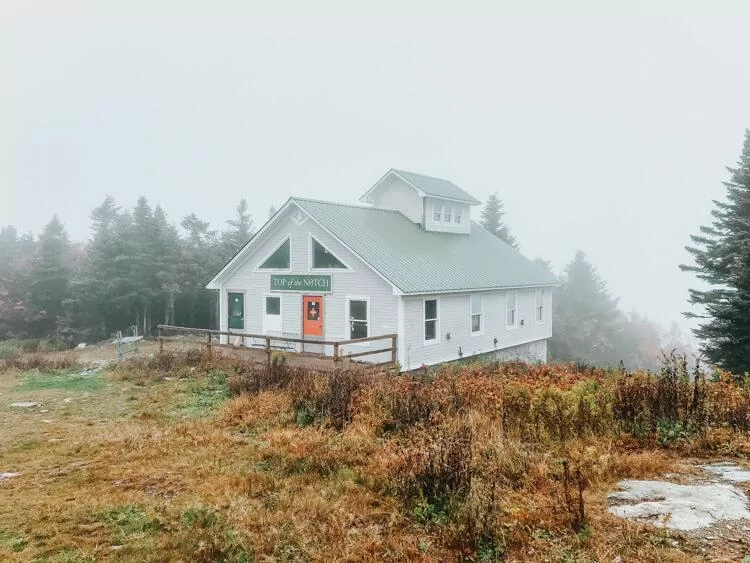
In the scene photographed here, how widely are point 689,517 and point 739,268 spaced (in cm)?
1925

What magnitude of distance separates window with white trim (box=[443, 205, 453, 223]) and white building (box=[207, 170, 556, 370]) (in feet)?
0.29

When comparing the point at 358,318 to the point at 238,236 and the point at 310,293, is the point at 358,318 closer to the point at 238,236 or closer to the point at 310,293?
the point at 310,293

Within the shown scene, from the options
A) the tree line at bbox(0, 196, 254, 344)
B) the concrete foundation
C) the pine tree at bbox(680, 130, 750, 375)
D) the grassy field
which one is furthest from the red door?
the tree line at bbox(0, 196, 254, 344)

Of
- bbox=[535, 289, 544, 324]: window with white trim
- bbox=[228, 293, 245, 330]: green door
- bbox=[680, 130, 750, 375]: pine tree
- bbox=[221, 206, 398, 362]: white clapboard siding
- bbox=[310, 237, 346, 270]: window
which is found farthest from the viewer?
bbox=[535, 289, 544, 324]: window with white trim

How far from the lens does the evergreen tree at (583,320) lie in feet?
162

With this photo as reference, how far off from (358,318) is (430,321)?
2.80 m

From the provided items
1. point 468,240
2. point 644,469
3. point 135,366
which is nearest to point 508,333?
point 468,240

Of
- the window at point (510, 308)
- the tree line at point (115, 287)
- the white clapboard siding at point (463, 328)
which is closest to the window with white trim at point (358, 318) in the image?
the white clapboard siding at point (463, 328)

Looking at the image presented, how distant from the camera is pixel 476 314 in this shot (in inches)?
903

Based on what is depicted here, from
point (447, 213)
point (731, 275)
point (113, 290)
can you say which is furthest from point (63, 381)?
point (731, 275)

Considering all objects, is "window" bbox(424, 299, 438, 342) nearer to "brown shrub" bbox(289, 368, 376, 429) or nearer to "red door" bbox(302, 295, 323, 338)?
"red door" bbox(302, 295, 323, 338)

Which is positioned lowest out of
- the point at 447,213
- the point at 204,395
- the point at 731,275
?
the point at 204,395

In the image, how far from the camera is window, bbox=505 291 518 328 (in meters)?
25.7

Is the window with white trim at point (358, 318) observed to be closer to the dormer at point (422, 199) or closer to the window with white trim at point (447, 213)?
the dormer at point (422, 199)
